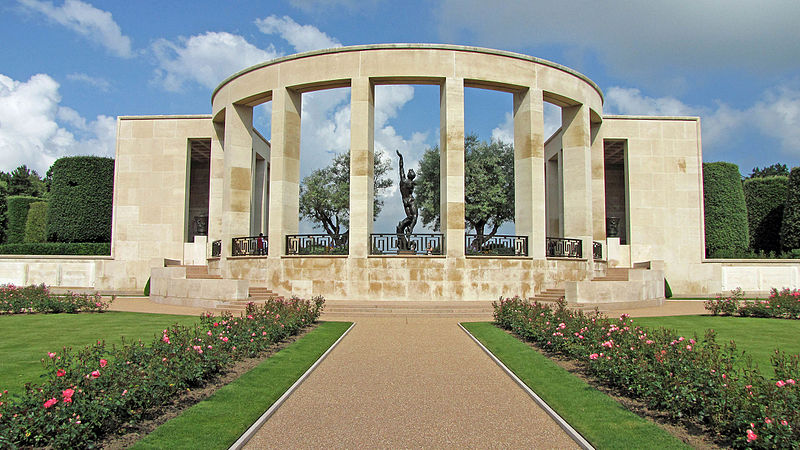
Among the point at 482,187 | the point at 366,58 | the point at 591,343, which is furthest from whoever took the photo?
the point at 482,187

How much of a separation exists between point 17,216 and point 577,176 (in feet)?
125

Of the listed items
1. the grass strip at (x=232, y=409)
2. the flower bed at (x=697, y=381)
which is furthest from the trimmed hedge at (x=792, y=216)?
the grass strip at (x=232, y=409)

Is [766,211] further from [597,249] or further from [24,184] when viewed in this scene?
[24,184]

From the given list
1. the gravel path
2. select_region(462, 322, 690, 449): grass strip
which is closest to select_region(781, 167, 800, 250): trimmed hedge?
select_region(462, 322, 690, 449): grass strip

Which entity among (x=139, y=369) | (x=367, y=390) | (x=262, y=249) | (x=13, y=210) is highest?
(x=13, y=210)

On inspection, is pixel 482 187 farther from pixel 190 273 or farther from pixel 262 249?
pixel 190 273

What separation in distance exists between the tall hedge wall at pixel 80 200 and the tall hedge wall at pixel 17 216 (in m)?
5.40

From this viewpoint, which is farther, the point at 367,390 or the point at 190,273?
the point at 190,273

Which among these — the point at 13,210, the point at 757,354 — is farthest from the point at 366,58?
the point at 13,210

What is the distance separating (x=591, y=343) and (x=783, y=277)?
82.1ft

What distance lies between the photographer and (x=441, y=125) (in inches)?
896

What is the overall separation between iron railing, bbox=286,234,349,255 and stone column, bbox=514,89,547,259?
8237 mm

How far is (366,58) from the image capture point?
21.9m

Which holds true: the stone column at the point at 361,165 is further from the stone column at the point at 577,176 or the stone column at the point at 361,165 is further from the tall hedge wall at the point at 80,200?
the tall hedge wall at the point at 80,200
